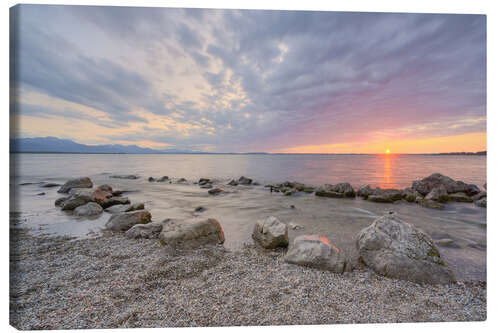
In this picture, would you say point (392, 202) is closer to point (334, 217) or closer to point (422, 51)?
point (334, 217)

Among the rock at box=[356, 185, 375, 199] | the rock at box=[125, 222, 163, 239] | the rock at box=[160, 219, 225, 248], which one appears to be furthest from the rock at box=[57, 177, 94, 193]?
the rock at box=[356, 185, 375, 199]

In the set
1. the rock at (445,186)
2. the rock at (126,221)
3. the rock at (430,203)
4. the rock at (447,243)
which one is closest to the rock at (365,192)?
the rock at (430,203)

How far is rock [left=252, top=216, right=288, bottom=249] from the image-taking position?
156 inches

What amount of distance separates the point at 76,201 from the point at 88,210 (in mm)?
992

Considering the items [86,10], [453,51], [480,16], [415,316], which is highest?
[86,10]

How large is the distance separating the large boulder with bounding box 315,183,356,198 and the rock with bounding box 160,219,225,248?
25.3 feet

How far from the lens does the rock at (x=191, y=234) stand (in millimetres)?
3805

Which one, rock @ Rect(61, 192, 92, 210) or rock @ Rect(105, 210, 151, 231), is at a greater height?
rock @ Rect(61, 192, 92, 210)

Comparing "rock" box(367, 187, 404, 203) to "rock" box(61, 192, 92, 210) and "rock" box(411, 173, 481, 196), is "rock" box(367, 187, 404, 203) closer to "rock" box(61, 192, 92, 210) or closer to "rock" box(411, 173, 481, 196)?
"rock" box(411, 173, 481, 196)

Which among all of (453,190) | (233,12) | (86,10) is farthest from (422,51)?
(453,190)

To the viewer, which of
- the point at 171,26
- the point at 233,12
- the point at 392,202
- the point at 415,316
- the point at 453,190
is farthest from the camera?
the point at 453,190

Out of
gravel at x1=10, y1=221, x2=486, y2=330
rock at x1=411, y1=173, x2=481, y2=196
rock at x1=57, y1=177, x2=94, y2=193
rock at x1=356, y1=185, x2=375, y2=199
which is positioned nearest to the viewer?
gravel at x1=10, y1=221, x2=486, y2=330

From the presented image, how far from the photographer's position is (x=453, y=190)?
9.63 m
